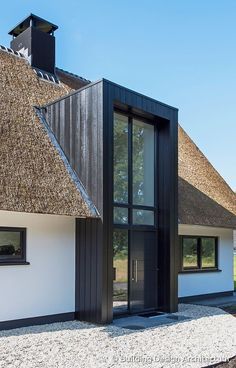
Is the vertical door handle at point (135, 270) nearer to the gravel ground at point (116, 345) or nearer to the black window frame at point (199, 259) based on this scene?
the gravel ground at point (116, 345)

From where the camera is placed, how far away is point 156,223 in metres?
10.5

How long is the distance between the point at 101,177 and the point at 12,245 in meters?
2.40

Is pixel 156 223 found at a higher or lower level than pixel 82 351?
higher

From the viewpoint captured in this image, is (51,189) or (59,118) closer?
(51,189)

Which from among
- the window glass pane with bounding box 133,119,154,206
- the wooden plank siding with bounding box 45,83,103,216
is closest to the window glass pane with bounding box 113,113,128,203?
the window glass pane with bounding box 133,119,154,206

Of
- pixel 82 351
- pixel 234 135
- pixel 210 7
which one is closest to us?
pixel 82 351

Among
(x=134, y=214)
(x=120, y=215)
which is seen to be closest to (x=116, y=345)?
(x=120, y=215)

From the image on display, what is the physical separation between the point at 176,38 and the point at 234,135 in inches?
347

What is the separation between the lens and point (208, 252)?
1402 centimetres

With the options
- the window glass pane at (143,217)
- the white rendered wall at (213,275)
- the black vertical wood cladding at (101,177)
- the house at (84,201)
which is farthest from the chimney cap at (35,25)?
the white rendered wall at (213,275)

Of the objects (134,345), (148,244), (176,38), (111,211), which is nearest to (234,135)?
(176,38)

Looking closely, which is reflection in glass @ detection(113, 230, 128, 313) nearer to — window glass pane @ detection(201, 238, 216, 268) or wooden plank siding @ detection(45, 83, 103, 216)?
wooden plank siding @ detection(45, 83, 103, 216)

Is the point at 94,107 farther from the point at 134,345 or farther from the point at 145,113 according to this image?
the point at 134,345

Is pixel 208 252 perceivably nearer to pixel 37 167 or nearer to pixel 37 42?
pixel 37 167
